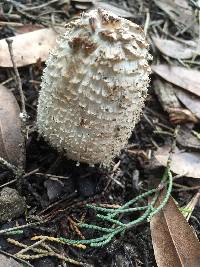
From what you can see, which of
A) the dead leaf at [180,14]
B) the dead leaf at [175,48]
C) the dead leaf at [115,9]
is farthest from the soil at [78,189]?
the dead leaf at [180,14]

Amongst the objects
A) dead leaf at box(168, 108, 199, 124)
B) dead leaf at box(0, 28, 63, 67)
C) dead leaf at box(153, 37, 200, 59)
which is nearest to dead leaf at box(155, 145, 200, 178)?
dead leaf at box(168, 108, 199, 124)

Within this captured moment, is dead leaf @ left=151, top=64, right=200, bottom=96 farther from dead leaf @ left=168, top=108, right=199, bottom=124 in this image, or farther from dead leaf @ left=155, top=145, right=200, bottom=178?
dead leaf @ left=155, top=145, right=200, bottom=178

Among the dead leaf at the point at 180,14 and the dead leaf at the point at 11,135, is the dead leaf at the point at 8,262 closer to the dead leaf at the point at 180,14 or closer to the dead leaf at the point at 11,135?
the dead leaf at the point at 11,135

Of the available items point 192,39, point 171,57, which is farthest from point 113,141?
point 192,39

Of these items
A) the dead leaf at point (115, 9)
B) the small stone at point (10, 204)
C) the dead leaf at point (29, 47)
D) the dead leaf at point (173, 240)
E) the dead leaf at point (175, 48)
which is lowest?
the dead leaf at point (173, 240)

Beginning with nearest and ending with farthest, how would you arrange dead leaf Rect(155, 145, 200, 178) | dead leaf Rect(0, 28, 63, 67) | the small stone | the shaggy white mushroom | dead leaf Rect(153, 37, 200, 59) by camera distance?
the shaggy white mushroom, the small stone, dead leaf Rect(155, 145, 200, 178), dead leaf Rect(0, 28, 63, 67), dead leaf Rect(153, 37, 200, 59)

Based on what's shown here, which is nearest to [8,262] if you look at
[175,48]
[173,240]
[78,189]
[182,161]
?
[78,189]
